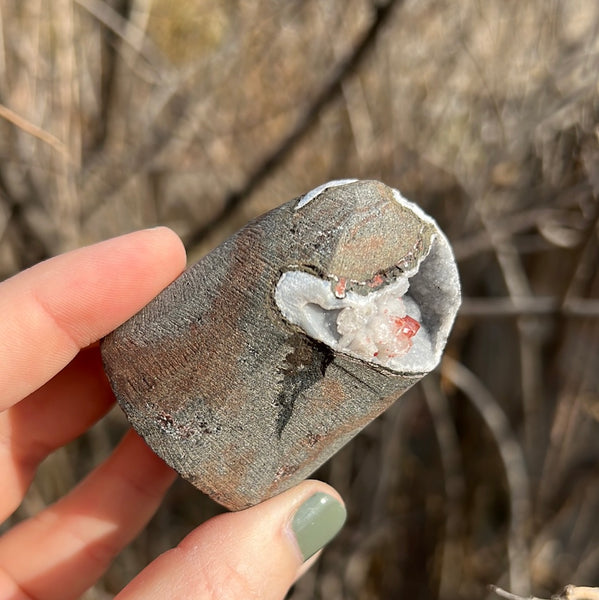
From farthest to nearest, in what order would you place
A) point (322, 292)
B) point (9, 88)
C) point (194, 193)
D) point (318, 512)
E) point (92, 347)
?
point (194, 193) < point (9, 88) < point (92, 347) < point (318, 512) < point (322, 292)

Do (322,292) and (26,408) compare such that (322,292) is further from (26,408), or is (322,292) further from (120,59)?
(120,59)

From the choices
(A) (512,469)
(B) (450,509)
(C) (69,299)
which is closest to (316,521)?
(C) (69,299)

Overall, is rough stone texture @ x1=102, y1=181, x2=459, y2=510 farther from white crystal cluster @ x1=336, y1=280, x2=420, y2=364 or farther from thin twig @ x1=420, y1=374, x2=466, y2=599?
thin twig @ x1=420, y1=374, x2=466, y2=599

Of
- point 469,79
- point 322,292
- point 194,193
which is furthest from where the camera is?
point 194,193

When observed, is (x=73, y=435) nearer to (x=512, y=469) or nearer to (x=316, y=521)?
(x=316, y=521)

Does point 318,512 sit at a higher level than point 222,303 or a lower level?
lower

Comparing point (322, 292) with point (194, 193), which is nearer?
point (322, 292)

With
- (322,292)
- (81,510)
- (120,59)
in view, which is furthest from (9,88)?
(322,292)

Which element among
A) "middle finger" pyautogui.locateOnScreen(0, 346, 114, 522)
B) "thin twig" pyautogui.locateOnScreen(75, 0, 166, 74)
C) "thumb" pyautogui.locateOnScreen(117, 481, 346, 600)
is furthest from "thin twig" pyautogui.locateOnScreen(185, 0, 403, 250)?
"thumb" pyautogui.locateOnScreen(117, 481, 346, 600)
